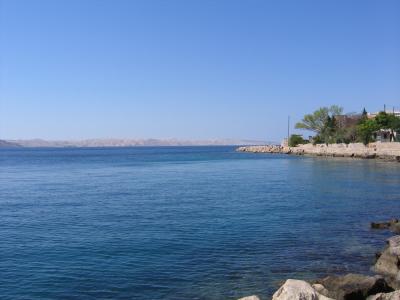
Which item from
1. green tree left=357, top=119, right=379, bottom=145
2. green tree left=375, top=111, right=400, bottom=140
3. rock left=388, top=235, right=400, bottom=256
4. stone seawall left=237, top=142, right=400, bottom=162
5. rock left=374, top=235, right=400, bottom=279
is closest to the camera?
rock left=374, top=235, right=400, bottom=279

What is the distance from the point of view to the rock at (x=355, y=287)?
1280 centimetres

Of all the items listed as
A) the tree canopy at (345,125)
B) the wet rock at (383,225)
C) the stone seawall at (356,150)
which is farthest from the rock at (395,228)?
the tree canopy at (345,125)

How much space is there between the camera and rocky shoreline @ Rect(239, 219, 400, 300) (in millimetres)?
10828

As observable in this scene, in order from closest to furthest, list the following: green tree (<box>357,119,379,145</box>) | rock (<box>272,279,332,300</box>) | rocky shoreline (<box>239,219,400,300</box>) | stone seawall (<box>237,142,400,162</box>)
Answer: rock (<box>272,279,332,300</box>) → rocky shoreline (<box>239,219,400,300</box>) → stone seawall (<box>237,142,400,162</box>) → green tree (<box>357,119,379,145</box>)

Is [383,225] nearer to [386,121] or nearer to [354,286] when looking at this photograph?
[354,286]

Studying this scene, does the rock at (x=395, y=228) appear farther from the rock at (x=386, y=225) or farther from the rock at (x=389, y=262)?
the rock at (x=389, y=262)

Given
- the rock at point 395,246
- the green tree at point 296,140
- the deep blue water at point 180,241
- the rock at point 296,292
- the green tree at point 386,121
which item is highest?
the green tree at point 386,121

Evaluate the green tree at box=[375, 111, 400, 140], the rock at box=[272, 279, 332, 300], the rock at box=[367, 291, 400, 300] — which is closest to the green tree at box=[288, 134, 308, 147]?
the green tree at box=[375, 111, 400, 140]

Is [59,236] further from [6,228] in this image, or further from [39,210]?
[39,210]

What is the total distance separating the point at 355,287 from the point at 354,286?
0.15 feet

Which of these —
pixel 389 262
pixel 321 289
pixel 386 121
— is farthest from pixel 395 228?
pixel 386 121

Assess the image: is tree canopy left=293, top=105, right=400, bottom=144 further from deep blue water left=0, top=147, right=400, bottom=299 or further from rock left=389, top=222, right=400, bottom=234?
rock left=389, top=222, right=400, bottom=234

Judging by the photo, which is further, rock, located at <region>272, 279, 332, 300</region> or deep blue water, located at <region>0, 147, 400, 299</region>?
deep blue water, located at <region>0, 147, 400, 299</region>

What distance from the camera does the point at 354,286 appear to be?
13.0m
